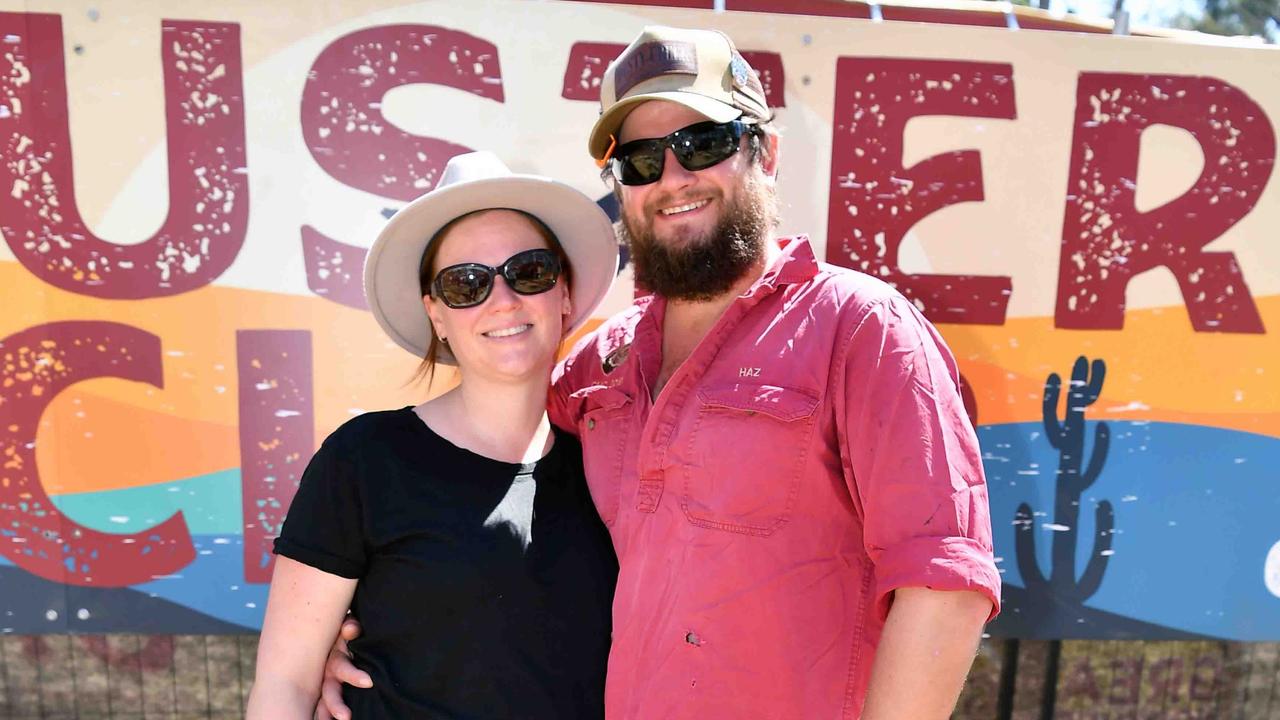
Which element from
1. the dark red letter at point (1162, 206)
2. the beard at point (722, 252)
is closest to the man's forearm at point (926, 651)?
the beard at point (722, 252)

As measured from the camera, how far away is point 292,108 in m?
2.45

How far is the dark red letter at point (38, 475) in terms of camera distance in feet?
8.18

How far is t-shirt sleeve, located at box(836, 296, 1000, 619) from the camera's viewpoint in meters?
1.30

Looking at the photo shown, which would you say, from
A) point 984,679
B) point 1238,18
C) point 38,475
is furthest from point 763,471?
point 1238,18

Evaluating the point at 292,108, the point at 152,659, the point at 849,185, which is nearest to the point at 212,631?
the point at 152,659

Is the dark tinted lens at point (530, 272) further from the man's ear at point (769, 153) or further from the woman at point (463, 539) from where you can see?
the man's ear at point (769, 153)

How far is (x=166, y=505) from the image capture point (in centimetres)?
254

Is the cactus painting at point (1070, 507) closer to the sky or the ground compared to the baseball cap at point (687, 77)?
closer to the ground

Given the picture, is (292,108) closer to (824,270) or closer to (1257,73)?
(824,270)

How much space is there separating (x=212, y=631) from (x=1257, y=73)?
11.8 feet

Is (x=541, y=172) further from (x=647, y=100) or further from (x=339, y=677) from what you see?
(x=339, y=677)

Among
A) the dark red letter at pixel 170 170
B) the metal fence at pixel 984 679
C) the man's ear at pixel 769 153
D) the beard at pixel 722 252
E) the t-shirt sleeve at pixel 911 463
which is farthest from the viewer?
the metal fence at pixel 984 679

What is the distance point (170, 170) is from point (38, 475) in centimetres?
101

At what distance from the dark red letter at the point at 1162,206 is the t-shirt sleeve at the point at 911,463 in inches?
57.7
